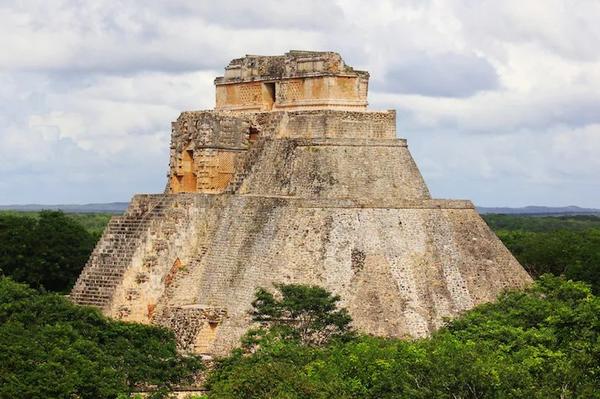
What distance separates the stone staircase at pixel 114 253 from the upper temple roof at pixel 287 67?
3.97 meters

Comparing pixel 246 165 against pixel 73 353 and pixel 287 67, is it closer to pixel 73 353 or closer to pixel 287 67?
pixel 287 67

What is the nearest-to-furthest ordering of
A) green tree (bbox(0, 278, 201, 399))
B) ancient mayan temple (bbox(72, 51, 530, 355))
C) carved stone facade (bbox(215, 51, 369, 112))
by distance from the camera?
green tree (bbox(0, 278, 201, 399)) < ancient mayan temple (bbox(72, 51, 530, 355)) < carved stone facade (bbox(215, 51, 369, 112))

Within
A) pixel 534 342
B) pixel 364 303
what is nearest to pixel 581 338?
pixel 534 342

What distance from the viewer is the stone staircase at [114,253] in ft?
104

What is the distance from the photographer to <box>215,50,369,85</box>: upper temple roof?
32.6 m

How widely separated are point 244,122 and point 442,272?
652cm

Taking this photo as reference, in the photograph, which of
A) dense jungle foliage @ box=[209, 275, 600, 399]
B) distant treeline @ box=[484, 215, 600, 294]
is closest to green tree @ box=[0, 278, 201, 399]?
dense jungle foliage @ box=[209, 275, 600, 399]

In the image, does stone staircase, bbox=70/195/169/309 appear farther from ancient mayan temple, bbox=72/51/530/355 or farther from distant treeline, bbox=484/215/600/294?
distant treeline, bbox=484/215/600/294

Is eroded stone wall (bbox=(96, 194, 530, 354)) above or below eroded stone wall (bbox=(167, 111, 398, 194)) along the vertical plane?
below

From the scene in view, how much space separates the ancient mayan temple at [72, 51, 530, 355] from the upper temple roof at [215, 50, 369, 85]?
0.04 m

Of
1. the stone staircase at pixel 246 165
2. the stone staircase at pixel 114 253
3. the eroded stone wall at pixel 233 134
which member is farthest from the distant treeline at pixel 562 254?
the stone staircase at pixel 114 253

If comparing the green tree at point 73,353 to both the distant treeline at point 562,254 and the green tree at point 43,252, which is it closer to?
the green tree at point 43,252

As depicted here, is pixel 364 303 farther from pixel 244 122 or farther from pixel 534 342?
pixel 244 122

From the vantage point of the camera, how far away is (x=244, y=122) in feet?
110
